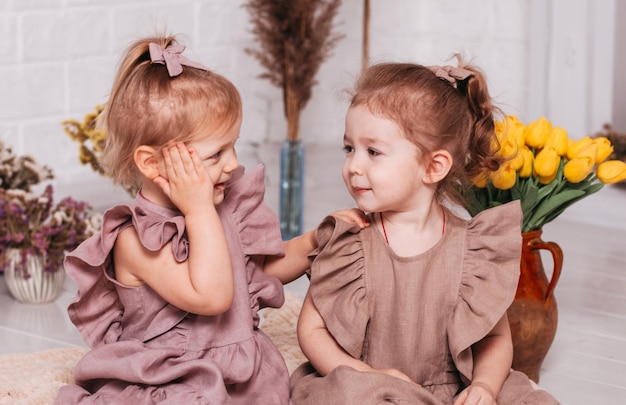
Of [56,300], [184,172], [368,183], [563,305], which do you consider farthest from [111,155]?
[563,305]

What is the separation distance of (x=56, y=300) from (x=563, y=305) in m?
1.31

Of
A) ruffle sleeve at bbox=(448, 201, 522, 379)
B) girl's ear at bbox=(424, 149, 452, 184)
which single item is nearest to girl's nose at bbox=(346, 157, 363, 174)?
girl's ear at bbox=(424, 149, 452, 184)

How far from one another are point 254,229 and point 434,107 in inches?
14.7

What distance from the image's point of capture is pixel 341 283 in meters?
1.66

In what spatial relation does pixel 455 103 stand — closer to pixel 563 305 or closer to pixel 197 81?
pixel 197 81

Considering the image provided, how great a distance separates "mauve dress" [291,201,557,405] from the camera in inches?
64.5

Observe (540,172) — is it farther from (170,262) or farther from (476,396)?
(170,262)

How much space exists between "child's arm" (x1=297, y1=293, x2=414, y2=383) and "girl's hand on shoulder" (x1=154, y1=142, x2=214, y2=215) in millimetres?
294

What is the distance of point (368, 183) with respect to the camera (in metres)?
1.62

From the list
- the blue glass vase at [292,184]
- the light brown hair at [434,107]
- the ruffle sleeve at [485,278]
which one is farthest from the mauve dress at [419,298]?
the blue glass vase at [292,184]

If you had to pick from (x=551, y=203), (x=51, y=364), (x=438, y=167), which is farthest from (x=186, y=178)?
(x=551, y=203)

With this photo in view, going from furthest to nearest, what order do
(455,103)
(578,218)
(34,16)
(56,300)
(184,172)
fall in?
1. (578,218)
2. (34,16)
3. (56,300)
4. (455,103)
5. (184,172)

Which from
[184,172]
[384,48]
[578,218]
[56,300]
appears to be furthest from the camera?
[384,48]

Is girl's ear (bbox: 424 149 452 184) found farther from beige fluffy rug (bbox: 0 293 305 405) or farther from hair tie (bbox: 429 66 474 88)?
beige fluffy rug (bbox: 0 293 305 405)
